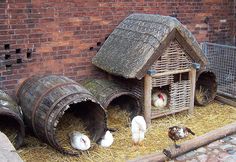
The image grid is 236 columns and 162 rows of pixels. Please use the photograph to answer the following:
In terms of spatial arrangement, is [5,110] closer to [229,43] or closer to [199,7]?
[199,7]

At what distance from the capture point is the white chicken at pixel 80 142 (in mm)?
5043

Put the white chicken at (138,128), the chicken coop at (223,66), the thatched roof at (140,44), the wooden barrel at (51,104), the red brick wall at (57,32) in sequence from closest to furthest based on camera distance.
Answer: the wooden barrel at (51,104) → the white chicken at (138,128) → the thatched roof at (140,44) → the red brick wall at (57,32) → the chicken coop at (223,66)

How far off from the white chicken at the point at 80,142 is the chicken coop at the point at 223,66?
3704mm

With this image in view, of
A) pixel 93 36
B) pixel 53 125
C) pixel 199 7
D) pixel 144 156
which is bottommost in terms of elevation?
pixel 144 156

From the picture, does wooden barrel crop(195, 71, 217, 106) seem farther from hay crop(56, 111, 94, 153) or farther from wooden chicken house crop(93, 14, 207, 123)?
hay crop(56, 111, 94, 153)

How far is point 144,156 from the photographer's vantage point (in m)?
4.80

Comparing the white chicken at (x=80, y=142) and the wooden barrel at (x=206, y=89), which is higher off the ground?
the wooden barrel at (x=206, y=89)

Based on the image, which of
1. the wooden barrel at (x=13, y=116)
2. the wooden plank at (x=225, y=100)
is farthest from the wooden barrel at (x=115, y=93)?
the wooden plank at (x=225, y=100)

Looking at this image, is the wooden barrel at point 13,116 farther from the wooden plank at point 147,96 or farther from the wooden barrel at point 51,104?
the wooden plank at point 147,96

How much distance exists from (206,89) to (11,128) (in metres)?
4.00

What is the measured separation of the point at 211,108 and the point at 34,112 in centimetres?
367

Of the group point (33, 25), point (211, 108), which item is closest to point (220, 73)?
point (211, 108)

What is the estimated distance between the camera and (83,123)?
5668 millimetres

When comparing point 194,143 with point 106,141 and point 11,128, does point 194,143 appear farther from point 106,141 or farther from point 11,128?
point 11,128
